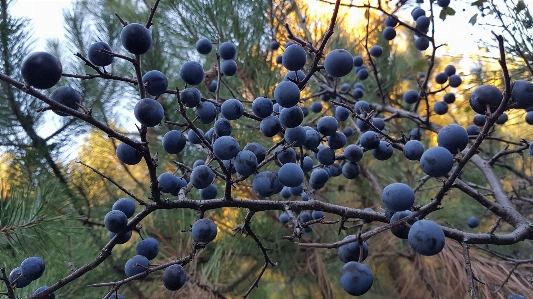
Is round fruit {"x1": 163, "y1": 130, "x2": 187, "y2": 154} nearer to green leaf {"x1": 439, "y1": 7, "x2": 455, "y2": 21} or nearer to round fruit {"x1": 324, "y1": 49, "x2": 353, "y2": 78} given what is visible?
round fruit {"x1": 324, "y1": 49, "x2": 353, "y2": 78}

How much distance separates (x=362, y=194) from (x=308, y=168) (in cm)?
147

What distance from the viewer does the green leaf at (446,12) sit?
1776 millimetres

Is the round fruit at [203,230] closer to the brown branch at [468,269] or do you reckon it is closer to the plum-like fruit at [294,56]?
the plum-like fruit at [294,56]

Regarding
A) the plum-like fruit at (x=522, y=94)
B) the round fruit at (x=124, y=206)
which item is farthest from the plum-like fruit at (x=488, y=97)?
the round fruit at (x=124, y=206)

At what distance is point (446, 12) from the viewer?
5.89ft

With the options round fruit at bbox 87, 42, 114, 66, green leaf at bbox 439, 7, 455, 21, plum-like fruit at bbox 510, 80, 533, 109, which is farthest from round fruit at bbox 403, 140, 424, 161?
green leaf at bbox 439, 7, 455, 21

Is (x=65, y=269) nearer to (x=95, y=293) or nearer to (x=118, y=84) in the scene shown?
(x=95, y=293)

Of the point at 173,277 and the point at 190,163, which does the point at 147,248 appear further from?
the point at 190,163

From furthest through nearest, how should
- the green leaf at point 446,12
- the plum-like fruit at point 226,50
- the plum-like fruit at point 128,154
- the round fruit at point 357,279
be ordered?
the green leaf at point 446,12, the plum-like fruit at point 226,50, the plum-like fruit at point 128,154, the round fruit at point 357,279

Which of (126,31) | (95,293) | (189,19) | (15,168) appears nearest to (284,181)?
(126,31)

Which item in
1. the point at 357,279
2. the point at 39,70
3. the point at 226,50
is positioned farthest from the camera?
the point at 226,50

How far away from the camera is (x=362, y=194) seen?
8.20 feet

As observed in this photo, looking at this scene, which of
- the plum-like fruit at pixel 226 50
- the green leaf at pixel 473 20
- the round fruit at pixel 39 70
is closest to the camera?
the round fruit at pixel 39 70

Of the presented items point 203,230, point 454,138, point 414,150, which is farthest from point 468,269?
point 203,230
